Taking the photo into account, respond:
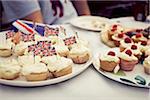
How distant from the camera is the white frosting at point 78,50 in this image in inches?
43.5

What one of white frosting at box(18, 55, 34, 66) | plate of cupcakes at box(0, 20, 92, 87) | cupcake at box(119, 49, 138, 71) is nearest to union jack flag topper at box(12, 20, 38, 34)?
plate of cupcakes at box(0, 20, 92, 87)

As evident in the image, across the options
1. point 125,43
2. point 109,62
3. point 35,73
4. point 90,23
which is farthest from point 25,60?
point 90,23

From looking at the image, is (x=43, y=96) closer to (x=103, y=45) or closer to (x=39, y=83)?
(x=39, y=83)

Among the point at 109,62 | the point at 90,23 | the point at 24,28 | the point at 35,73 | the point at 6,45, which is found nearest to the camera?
the point at 35,73

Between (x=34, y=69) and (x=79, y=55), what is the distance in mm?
218

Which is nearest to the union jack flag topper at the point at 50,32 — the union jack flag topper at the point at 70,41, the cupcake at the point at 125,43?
the union jack flag topper at the point at 70,41

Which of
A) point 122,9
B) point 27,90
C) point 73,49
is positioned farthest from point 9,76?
point 122,9

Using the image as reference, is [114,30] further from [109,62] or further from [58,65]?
[58,65]

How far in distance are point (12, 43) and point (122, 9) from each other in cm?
137

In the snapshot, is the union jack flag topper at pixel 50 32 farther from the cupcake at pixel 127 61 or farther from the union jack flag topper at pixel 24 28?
the cupcake at pixel 127 61

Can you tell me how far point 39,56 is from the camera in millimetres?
1058

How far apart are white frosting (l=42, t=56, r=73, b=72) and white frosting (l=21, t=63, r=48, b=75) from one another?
26 millimetres

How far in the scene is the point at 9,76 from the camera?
946 millimetres

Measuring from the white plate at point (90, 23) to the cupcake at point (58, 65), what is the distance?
55 cm
